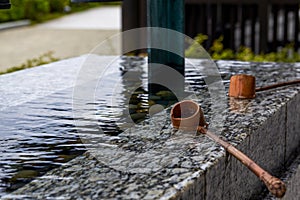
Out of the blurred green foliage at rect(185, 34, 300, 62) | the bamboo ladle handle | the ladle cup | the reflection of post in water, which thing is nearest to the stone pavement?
the blurred green foliage at rect(185, 34, 300, 62)

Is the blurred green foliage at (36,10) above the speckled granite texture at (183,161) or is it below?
below

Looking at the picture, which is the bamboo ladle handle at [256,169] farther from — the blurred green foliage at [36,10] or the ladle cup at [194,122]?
the blurred green foliage at [36,10]

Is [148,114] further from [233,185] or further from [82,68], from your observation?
[82,68]

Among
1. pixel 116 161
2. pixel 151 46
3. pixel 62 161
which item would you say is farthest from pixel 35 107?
pixel 116 161

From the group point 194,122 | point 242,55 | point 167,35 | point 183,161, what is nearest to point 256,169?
point 183,161

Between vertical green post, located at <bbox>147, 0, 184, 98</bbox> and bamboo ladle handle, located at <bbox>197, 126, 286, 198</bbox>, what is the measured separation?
1176 millimetres

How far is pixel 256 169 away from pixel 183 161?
0.25m

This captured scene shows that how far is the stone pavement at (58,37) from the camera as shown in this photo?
12.8 meters

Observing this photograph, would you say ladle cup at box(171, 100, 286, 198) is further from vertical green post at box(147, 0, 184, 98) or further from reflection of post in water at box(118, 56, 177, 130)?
vertical green post at box(147, 0, 184, 98)

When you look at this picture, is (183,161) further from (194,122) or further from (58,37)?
(58,37)

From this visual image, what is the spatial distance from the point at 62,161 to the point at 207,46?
235 inches

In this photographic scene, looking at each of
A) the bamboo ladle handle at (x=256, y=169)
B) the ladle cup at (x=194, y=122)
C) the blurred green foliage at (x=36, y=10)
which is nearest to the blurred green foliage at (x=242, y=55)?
the ladle cup at (x=194, y=122)

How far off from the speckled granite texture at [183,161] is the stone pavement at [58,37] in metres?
8.49

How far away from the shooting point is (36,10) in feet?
69.8
